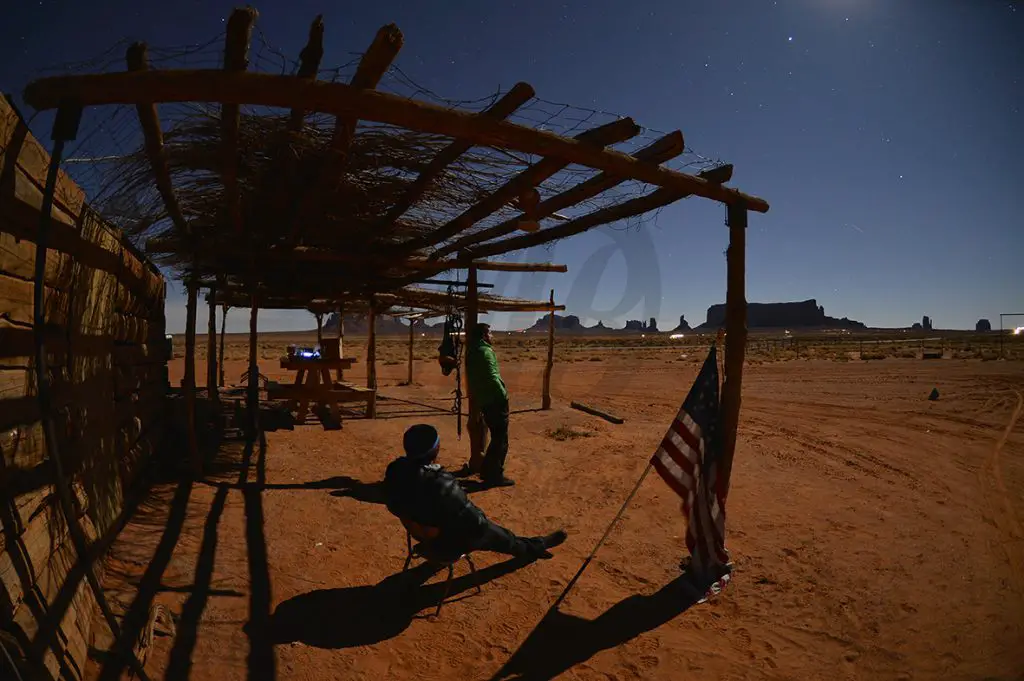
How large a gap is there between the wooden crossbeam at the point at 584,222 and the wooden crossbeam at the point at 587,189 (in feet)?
1.06

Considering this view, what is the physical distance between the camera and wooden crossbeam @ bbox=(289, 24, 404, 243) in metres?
2.63

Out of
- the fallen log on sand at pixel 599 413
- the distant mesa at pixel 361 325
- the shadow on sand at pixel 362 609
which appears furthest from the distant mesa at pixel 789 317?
the shadow on sand at pixel 362 609

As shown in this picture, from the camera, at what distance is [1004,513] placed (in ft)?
19.8

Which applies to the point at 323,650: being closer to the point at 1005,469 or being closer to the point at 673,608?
the point at 673,608

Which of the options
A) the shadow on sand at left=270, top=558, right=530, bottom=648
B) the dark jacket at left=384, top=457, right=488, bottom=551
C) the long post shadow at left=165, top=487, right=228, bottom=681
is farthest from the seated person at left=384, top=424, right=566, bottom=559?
the long post shadow at left=165, top=487, right=228, bottom=681

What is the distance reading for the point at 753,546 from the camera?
498 cm

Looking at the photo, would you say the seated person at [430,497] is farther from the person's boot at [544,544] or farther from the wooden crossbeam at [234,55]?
the wooden crossbeam at [234,55]

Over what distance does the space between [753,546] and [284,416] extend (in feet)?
27.2

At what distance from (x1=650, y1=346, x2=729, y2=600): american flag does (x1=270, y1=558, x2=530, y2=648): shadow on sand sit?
1.48m

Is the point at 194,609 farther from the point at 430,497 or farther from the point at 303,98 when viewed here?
the point at 303,98

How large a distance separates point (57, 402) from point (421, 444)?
2.08m

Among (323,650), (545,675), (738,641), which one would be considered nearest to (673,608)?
(738,641)

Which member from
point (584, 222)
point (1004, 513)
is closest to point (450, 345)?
point (584, 222)

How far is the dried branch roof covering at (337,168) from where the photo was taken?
2.76 meters
